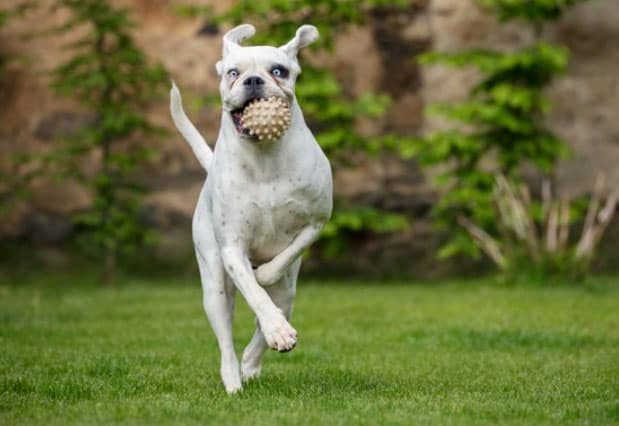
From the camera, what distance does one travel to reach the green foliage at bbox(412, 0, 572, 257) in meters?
14.0

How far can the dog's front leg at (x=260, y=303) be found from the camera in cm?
532

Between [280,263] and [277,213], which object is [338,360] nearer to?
[280,263]

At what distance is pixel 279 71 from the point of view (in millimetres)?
5746

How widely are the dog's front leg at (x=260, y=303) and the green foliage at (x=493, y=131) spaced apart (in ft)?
27.5

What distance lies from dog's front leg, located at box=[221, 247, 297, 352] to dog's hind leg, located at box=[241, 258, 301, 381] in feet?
1.14

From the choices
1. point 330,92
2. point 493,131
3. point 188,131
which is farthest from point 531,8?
point 188,131

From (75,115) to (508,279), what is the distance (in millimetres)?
6175

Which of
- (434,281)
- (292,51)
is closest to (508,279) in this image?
(434,281)

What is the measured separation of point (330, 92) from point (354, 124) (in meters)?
1.00

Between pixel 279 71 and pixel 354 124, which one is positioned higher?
pixel 279 71

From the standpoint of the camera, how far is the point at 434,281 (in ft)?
48.1

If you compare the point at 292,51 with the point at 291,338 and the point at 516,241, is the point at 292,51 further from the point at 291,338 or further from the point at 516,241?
the point at 516,241

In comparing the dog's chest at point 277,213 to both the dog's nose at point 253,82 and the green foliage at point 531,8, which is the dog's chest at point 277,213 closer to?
the dog's nose at point 253,82

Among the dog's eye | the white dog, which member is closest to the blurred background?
the white dog
